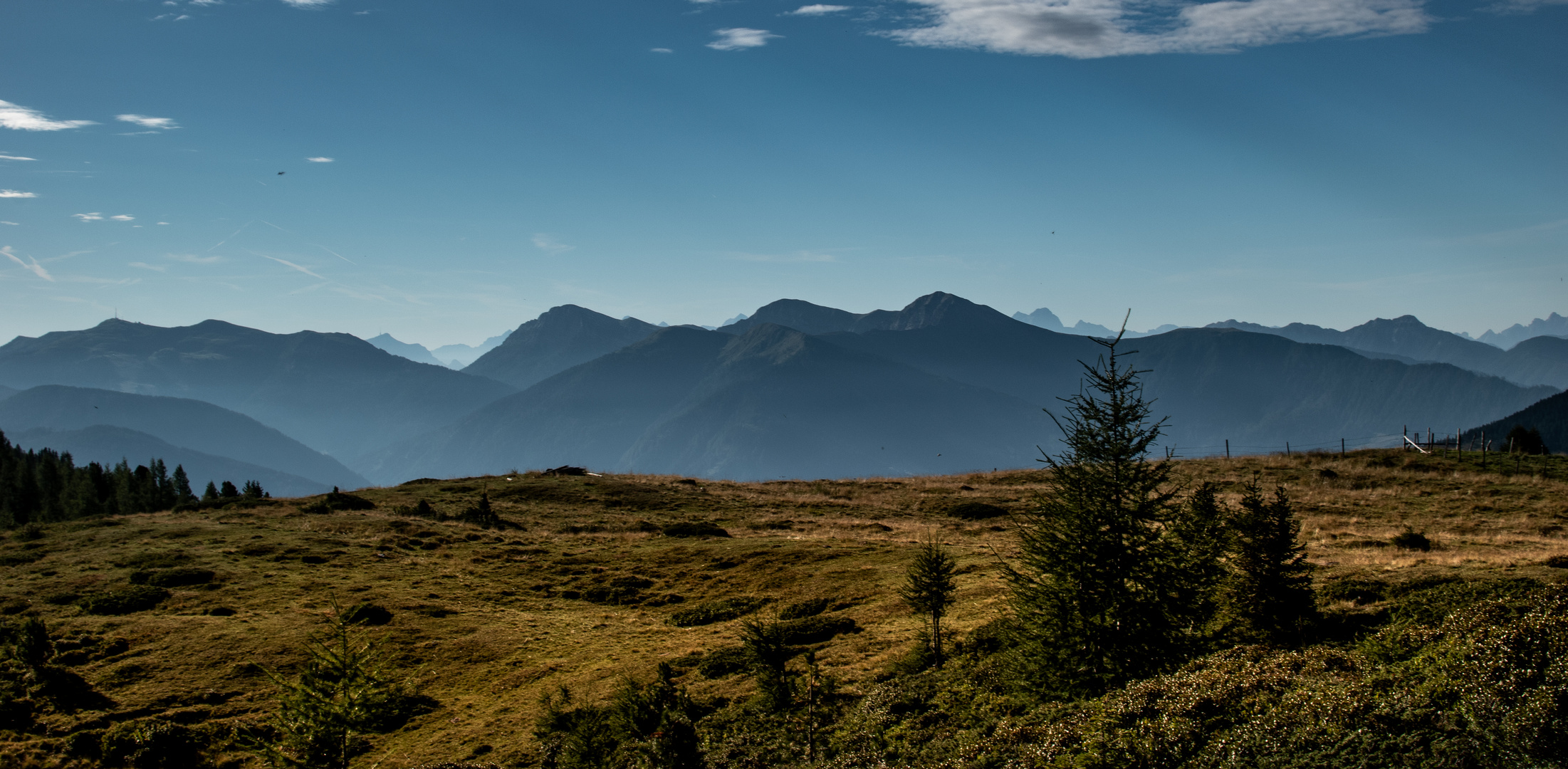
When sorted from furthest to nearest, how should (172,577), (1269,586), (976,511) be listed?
(976,511), (172,577), (1269,586)

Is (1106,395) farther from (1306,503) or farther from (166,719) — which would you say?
(1306,503)

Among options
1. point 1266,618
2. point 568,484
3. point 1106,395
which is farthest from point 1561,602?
point 568,484

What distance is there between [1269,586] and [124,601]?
42053 mm

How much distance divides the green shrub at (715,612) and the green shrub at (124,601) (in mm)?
22339

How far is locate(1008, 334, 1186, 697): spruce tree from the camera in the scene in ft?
49.3

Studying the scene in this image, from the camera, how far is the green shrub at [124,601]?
99.6 feet

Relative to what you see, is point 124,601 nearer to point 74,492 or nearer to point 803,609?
point 803,609

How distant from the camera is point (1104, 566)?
15195 mm

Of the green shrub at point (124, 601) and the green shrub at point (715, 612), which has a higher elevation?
the green shrub at point (124, 601)

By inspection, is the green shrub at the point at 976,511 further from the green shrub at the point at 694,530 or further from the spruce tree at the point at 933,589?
the spruce tree at the point at 933,589

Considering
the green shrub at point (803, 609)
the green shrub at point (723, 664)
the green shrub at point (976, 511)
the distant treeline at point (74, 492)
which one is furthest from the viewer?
the distant treeline at point (74, 492)

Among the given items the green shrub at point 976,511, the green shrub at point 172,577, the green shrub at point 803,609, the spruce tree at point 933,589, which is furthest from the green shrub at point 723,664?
the green shrub at point 976,511

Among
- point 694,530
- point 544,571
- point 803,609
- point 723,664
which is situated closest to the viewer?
point 723,664

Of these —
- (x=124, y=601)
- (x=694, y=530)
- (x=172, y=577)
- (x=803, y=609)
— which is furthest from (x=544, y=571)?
(x=124, y=601)
